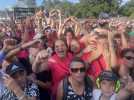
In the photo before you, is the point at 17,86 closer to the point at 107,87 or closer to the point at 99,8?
the point at 107,87

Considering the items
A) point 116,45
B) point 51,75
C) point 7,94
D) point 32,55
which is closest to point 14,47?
point 32,55

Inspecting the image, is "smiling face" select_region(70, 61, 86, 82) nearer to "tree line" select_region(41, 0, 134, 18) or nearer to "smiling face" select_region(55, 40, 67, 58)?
"smiling face" select_region(55, 40, 67, 58)

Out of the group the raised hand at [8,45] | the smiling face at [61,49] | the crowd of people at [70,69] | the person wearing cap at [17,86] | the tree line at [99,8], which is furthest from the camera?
the tree line at [99,8]

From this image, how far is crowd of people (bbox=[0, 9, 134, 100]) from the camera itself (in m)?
5.12

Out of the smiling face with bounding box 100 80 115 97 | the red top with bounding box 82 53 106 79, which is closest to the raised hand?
the red top with bounding box 82 53 106 79

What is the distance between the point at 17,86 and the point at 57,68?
1968 millimetres

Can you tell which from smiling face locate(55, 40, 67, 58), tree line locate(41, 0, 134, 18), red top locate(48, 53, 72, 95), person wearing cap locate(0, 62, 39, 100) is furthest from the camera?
tree line locate(41, 0, 134, 18)

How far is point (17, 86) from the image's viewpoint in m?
4.70

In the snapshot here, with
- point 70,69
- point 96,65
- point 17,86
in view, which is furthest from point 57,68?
point 17,86

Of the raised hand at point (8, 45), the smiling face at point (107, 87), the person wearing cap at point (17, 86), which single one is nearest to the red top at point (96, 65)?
the raised hand at point (8, 45)

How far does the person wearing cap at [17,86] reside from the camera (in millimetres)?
4703

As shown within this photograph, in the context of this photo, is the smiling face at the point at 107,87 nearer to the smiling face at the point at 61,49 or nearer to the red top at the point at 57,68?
the red top at the point at 57,68

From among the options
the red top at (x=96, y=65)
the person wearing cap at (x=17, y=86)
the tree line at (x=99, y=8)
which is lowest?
the tree line at (x=99, y=8)

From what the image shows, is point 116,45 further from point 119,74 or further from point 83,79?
point 83,79
